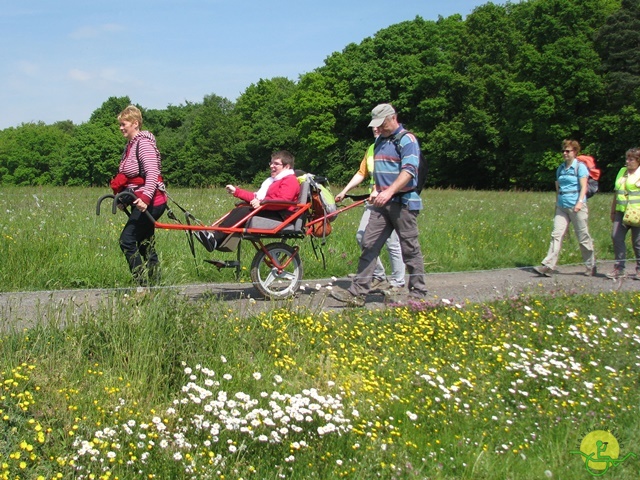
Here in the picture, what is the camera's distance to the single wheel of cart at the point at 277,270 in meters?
8.45

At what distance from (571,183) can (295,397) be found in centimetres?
766

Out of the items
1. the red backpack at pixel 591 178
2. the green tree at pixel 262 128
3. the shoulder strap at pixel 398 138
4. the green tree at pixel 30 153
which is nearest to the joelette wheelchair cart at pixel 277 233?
the shoulder strap at pixel 398 138

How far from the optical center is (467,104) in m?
60.5

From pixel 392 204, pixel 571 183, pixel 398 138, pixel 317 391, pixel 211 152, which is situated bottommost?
pixel 317 391

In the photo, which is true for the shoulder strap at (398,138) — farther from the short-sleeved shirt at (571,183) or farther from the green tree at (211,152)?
the green tree at (211,152)

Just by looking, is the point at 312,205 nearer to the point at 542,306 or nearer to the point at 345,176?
the point at 542,306

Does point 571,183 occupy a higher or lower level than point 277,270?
higher

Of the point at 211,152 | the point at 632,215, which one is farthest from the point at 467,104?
the point at 632,215

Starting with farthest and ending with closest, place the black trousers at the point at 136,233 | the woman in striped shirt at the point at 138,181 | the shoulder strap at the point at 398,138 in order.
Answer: the shoulder strap at the point at 398,138 < the black trousers at the point at 136,233 < the woman in striped shirt at the point at 138,181

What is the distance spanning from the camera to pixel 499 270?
1170cm

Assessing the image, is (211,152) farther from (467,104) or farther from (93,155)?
(467,104)

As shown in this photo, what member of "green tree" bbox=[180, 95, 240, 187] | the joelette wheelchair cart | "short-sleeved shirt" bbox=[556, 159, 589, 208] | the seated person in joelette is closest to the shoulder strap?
the joelette wheelchair cart

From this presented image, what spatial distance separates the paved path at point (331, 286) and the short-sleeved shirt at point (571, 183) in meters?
1.15

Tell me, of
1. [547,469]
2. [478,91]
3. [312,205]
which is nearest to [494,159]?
[478,91]
